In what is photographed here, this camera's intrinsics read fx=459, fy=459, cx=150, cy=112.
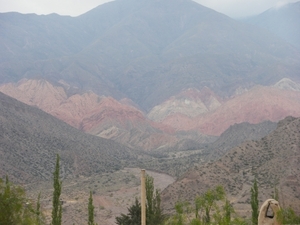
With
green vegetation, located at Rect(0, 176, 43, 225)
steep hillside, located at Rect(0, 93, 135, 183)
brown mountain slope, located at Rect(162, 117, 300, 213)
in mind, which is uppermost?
steep hillside, located at Rect(0, 93, 135, 183)

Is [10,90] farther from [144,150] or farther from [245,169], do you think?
[245,169]

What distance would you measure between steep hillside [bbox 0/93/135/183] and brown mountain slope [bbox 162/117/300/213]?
89.7ft

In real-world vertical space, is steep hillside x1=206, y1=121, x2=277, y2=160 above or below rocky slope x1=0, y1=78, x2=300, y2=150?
below

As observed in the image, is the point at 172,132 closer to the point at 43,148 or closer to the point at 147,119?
the point at 147,119

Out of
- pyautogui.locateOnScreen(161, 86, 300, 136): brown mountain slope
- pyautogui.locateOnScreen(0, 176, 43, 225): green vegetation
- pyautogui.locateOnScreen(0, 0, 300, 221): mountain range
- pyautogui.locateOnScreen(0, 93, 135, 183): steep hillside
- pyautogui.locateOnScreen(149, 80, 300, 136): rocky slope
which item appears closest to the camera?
pyautogui.locateOnScreen(0, 176, 43, 225): green vegetation

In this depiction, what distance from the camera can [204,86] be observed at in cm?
18575

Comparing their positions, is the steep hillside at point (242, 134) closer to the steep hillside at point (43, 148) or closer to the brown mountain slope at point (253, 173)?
the steep hillside at point (43, 148)

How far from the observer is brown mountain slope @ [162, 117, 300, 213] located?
42469mm

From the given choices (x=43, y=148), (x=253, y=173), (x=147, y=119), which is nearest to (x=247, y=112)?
(x=147, y=119)

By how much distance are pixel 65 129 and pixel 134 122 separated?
41.9 meters

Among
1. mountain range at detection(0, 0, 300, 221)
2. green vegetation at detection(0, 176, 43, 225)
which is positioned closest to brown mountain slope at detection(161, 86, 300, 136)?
mountain range at detection(0, 0, 300, 221)

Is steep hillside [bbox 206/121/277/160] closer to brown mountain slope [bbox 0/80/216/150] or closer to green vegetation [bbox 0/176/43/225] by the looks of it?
brown mountain slope [bbox 0/80/216/150]

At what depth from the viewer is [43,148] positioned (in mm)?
80000

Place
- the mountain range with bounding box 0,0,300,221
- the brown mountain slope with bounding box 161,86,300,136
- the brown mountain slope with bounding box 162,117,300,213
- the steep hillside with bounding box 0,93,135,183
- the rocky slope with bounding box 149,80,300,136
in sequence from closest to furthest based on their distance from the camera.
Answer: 1. the brown mountain slope with bounding box 162,117,300,213
2. the mountain range with bounding box 0,0,300,221
3. the steep hillside with bounding box 0,93,135,183
4. the brown mountain slope with bounding box 161,86,300,136
5. the rocky slope with bounding box 149,80,300,136
